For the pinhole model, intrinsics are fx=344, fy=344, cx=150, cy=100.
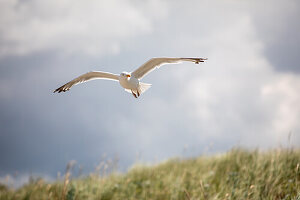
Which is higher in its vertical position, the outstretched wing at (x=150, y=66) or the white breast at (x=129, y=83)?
the outstretched wing at (x=150, y=66)

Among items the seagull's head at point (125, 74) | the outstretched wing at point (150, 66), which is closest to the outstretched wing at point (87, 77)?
the outstretched wing at point (150, 66)

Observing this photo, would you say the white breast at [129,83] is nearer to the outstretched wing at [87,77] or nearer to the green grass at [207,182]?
the outstretched wing at [87,77]

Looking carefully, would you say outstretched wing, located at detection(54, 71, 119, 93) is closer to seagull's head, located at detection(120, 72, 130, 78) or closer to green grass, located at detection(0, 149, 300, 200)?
seagull's head, located at detection(120, 72, 130, 78)

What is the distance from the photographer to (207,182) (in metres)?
6.92

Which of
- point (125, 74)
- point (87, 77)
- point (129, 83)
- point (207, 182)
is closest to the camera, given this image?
point (129, 83)

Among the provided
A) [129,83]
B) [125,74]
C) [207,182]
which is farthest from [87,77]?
[207,182]

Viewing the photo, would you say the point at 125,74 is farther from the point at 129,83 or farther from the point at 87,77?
the point at 87,77

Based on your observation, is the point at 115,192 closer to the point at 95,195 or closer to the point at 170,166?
the point at 95,195

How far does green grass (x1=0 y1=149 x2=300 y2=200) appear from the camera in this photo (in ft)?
19.4

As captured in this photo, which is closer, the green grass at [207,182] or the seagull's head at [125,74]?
the seagull's head at [125,74]

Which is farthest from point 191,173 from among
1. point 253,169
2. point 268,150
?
point 268,150

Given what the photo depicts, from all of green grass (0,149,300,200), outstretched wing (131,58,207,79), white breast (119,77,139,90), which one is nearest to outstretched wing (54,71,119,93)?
outstretched wing (131,58,207,79)

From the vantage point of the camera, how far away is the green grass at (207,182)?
5926 mm

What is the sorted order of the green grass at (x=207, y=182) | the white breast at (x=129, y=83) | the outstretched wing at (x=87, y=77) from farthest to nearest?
the green grass at (x=207, y=182) → the outstretched wing at (x=87, y=77) → the white breast at (x=129, y=83)
